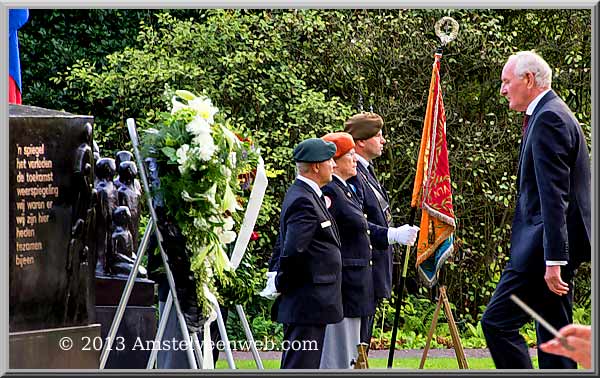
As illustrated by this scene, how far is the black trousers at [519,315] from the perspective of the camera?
290 inches

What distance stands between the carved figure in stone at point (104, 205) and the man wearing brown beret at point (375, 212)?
5.58ft

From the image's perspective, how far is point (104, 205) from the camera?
9219 mm

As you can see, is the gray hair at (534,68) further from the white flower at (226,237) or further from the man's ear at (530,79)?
the white flower at (226,237)

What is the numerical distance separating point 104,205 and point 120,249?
33 centimetres

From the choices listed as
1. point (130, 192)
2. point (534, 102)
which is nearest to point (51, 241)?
point (130, 192)

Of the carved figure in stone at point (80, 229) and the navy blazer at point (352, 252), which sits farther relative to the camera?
the navy blazer at point (352, 252)

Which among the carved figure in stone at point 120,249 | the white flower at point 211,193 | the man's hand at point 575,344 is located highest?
the white flower at point 211,193

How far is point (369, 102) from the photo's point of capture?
554 inches

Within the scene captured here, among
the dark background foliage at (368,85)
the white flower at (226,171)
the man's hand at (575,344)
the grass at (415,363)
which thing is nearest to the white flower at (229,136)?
the white flower at (226,171)

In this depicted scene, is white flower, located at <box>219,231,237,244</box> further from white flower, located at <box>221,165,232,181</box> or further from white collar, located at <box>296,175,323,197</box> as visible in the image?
white collar, located at <box>296,175,323,197</box>

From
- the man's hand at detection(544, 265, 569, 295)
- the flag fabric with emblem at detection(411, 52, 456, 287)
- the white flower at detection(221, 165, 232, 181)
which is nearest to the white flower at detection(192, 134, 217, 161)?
the white flower at detection(221, 165, 232, 181)

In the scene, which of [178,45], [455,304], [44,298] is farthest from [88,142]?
[455,304]

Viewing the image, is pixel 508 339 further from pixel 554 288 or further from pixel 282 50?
pixel 282 50

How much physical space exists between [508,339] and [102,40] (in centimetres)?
858
